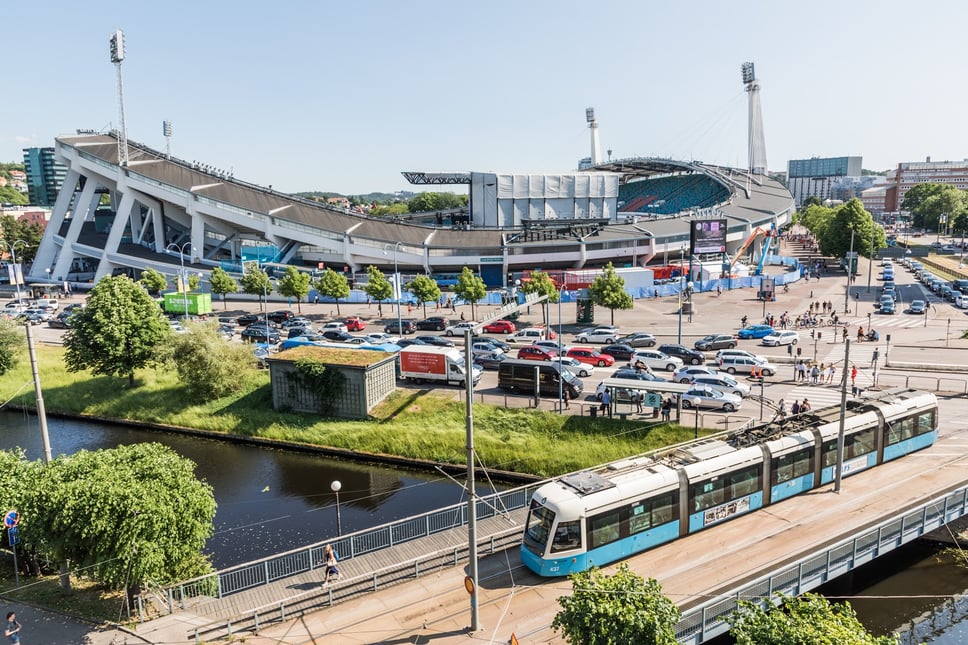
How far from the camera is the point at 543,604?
17.5 m

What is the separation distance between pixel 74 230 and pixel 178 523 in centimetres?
9240

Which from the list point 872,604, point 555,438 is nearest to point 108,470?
point 555,438

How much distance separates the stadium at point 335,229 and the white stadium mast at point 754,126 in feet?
102

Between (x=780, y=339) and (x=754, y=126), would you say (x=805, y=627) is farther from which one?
(x=754, y=126)

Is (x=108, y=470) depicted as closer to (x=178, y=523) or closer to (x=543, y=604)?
(x=178, y=523)

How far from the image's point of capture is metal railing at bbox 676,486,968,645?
16109 millimetres

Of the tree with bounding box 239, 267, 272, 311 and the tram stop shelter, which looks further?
the tree with bounding box 239, 267, 272, 311

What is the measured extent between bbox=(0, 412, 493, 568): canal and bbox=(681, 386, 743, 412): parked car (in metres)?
11.6

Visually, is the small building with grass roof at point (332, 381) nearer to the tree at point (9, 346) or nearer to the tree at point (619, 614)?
the tree at point (9, 346)

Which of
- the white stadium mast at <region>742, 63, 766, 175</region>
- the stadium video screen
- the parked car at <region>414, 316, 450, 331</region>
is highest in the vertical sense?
the white stadium mast at <region>742, 63, 766, 175</region>

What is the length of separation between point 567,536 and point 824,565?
7.48 metres

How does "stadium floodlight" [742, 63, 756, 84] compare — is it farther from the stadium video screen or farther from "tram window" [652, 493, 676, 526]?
"tram window" [652, 493, 676, 526]

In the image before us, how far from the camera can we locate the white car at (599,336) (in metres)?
50.6

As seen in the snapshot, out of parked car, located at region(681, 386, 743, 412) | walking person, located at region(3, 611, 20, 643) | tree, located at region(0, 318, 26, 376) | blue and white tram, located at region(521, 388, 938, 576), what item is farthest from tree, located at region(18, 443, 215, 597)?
tree, located at region(0, 318, 26, 376)
